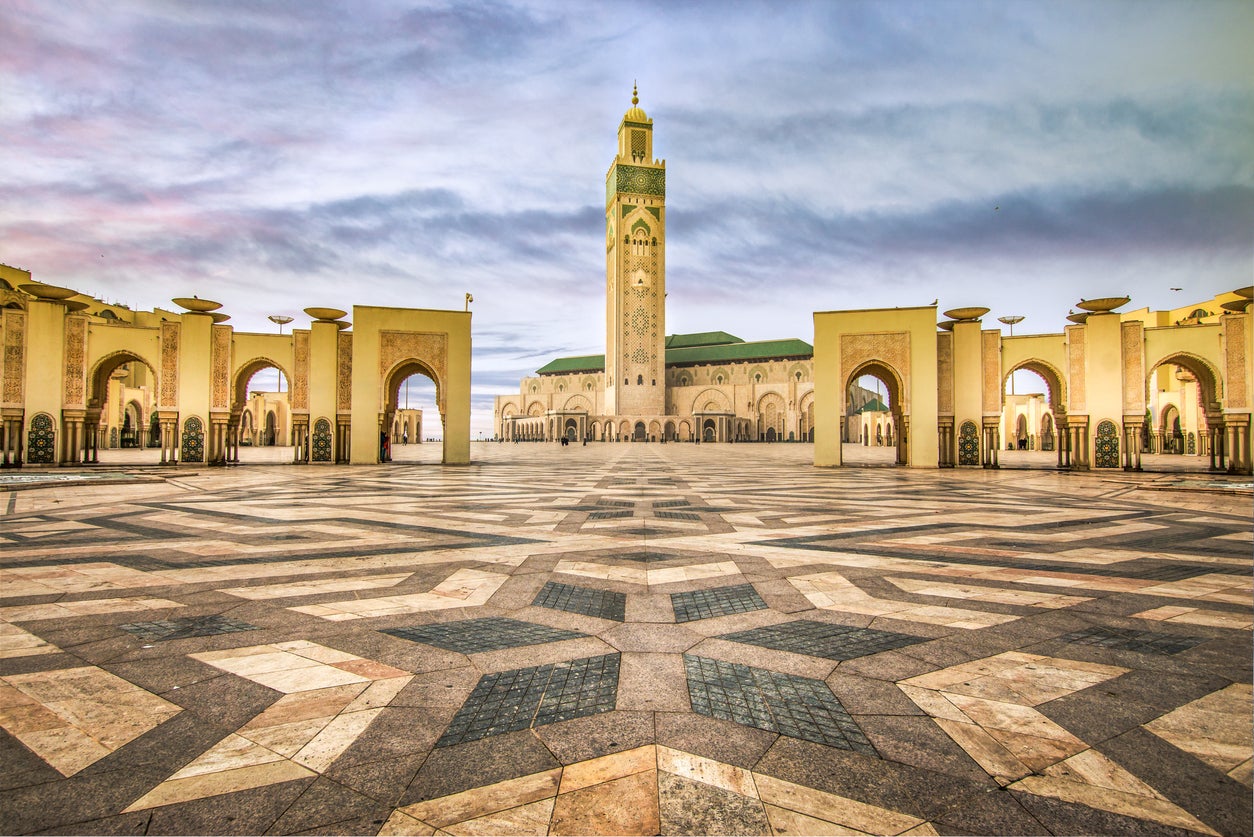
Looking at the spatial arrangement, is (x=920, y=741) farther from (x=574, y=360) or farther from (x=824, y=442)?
(x=574, y=360)

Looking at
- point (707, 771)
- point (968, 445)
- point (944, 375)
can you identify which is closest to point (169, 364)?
point (707, 771)

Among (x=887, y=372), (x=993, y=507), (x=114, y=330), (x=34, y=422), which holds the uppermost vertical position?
(x=114, y=330)

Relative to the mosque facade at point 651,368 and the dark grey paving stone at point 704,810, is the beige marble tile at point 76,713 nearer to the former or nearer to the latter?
the dark grey paving stone at point 704,810

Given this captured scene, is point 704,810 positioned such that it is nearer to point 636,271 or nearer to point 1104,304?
point 1104,304

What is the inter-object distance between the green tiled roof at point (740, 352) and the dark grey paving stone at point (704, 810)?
72.1 m

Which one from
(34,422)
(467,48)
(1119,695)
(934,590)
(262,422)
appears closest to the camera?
(1119,695)

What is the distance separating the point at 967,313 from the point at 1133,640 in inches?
681

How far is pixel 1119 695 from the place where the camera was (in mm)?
2127

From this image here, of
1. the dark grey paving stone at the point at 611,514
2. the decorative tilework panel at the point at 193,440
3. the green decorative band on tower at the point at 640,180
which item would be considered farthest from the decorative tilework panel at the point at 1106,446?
the green decorative band on tower at the point at 640,180

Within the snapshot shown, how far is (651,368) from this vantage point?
66.3m

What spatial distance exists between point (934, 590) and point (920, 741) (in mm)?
1907

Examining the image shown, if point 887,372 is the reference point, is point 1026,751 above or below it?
below

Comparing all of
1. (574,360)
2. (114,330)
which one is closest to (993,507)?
(114,330)

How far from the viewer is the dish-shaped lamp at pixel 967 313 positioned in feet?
57.9
